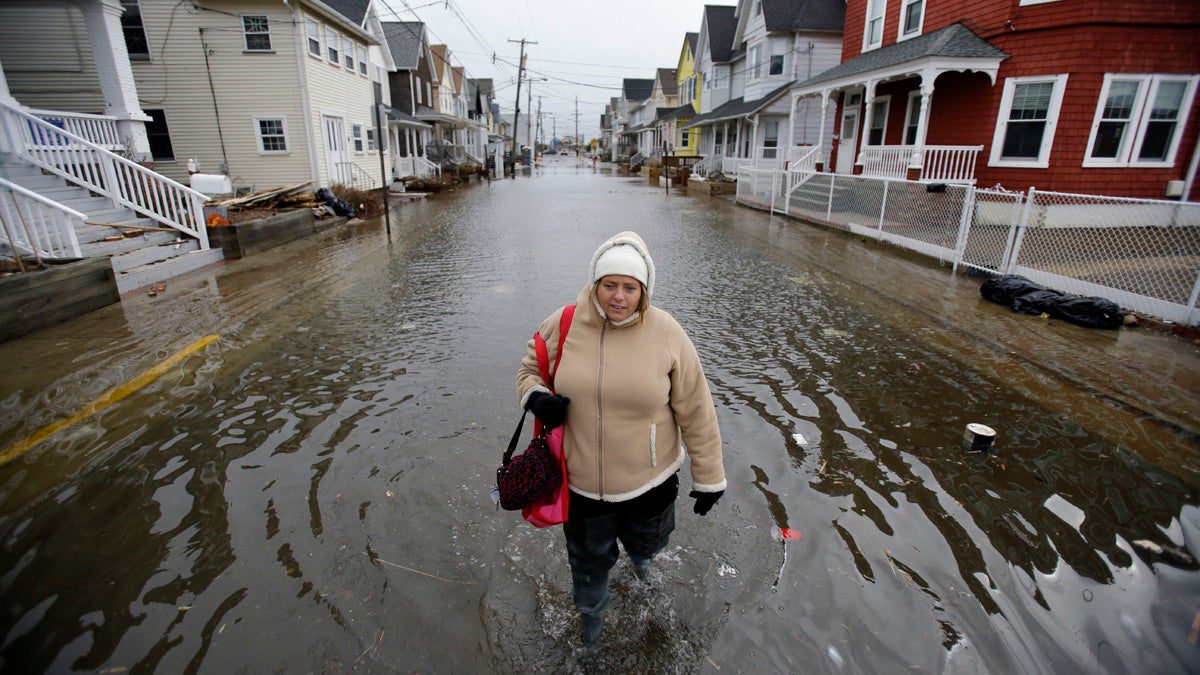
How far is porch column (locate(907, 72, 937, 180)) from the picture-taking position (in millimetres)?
13257

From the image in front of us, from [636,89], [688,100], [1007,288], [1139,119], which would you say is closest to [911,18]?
[1139,119]

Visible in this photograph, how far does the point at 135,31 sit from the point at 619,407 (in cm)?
2185

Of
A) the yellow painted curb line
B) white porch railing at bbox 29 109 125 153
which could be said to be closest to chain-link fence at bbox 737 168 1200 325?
the yellow painted curb line

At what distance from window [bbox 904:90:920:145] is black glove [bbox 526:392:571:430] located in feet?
57.0

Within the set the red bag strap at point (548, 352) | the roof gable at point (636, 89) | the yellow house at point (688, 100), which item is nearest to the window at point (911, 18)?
the red bag strap at point (548, 352)

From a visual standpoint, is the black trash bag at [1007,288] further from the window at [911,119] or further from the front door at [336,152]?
the front door at [336,152]

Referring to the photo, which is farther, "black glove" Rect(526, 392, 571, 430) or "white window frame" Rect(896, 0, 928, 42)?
"white window frame" Rect(896, 0, 928, 42)

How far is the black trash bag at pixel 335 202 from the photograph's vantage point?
16469mm

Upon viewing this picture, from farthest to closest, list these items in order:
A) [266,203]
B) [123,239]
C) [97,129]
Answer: [266,203]
[97,129]
[123,239]

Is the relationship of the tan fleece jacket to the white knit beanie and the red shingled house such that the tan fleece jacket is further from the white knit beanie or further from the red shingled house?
the red shingled house

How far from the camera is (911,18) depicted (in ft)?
54.5

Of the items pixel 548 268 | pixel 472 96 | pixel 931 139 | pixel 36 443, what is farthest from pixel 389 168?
pixel 472 96

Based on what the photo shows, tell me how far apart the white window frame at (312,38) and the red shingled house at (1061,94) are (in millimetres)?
16668

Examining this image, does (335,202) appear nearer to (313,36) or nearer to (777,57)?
(313,36)
